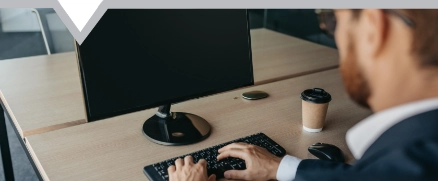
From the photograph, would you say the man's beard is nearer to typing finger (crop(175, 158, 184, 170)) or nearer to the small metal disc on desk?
typing finger (crop(175, 158, 184, 170))

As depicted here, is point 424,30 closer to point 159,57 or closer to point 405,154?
point 405,154

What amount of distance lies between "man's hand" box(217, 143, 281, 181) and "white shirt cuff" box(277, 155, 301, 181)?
0.01m

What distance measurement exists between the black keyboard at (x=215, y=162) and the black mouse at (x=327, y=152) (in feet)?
0.28

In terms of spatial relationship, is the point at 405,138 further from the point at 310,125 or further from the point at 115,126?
the point at 115,126

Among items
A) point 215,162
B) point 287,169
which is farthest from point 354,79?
point 215,162

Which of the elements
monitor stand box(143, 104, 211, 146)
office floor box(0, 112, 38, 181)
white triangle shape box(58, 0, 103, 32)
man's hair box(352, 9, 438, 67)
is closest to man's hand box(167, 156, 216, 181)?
monitor stand box(143, 104, 211, 146)

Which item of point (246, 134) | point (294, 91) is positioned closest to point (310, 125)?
point (246, 134)

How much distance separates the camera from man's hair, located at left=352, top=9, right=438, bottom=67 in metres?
0.63

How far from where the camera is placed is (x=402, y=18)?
2.08ft

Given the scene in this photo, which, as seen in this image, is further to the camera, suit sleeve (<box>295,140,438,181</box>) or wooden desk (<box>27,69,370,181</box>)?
wooden desk (<box>27,69,370,181</box>)

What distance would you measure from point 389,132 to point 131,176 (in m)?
0.63

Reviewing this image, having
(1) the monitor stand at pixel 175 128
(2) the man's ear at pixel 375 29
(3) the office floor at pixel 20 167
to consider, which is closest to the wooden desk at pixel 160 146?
(1) the monitor stand at pixel 175 128

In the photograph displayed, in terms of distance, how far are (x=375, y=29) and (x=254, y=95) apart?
35.2 inches

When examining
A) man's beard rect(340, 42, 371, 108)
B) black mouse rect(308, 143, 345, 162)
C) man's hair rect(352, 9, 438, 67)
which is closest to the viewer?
man's hair rect(352, 9, 438, 67)
